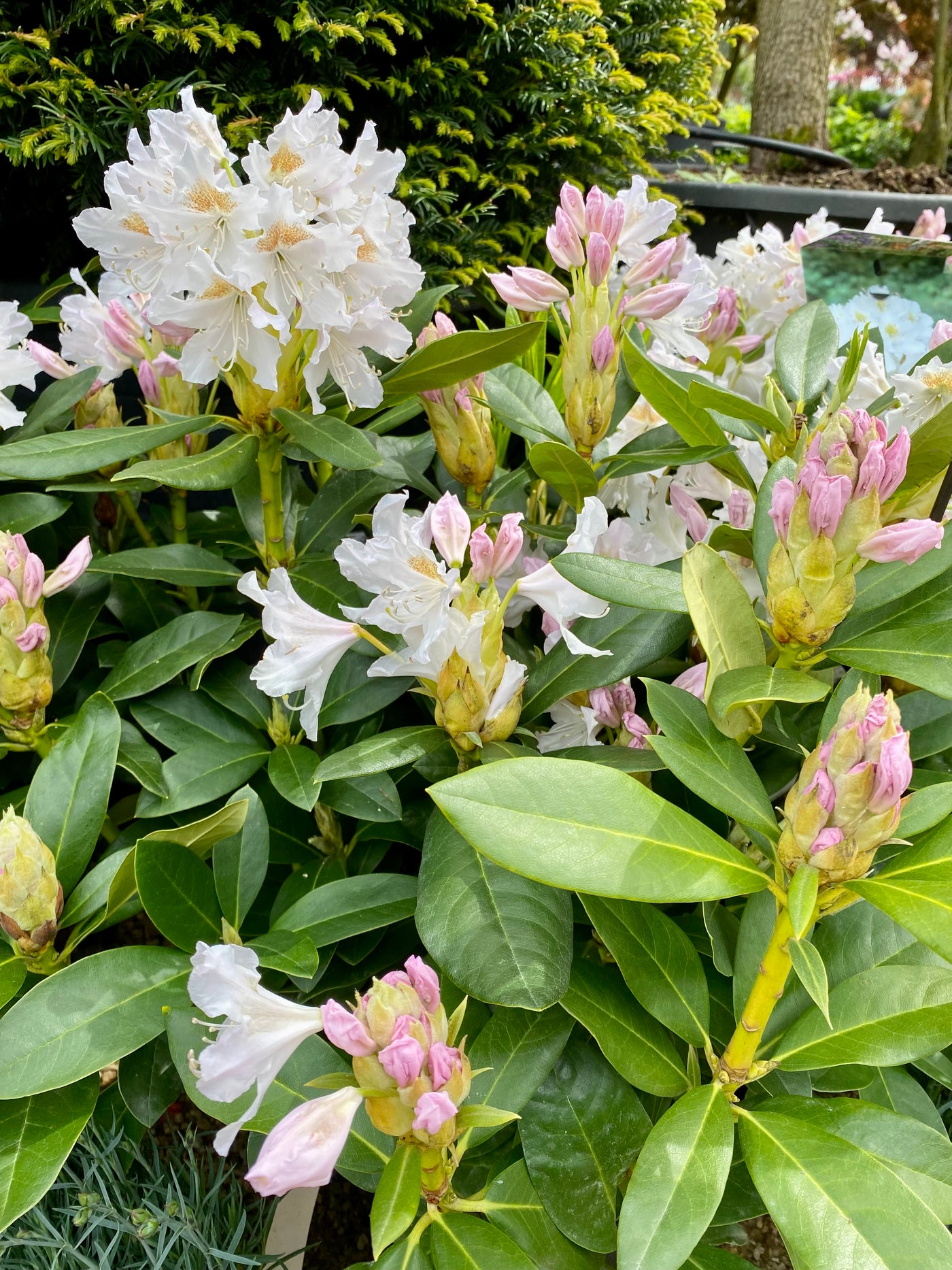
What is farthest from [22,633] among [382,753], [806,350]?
[806,350]

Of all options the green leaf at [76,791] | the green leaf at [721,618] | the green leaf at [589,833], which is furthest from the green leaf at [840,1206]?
the green leaf at [76,791]

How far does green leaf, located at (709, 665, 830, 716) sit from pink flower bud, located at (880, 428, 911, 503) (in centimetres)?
16

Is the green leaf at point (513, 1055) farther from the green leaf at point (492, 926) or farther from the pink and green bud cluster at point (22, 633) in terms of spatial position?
the pink and green bud cluster at point (22, 633)

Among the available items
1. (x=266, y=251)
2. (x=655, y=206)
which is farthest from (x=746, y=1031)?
(x=655, y=206)

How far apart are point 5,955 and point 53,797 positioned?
0.50 feet

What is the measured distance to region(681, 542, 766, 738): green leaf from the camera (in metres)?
0.81

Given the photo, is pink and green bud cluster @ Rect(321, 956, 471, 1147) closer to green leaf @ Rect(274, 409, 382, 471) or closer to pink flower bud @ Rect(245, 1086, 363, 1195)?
pink flower bud @ Rect(245, 1086, 363, 1195)

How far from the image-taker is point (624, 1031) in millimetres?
852

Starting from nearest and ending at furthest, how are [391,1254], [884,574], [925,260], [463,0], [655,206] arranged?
1. [391,1254]
2. [884,574]
3. [925,260]
4. [655,206]
5. [463,0]

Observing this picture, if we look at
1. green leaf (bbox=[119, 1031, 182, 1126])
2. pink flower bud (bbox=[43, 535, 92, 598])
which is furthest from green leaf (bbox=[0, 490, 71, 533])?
green leaf (bbox=[119, 1031, 182, 1126])

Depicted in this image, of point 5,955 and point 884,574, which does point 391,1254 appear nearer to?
point 5,955

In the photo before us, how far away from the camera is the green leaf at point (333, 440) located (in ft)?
3.25

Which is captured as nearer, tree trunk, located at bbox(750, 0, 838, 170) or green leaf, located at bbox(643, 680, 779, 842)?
green leaf, located at bbox(643, 680, 779, 842)

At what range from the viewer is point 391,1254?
76 centimetres
